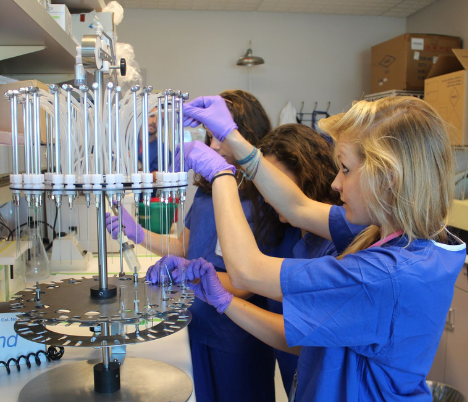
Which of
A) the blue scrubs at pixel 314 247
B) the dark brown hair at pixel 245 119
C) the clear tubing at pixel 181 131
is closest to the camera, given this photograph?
the clear tubing at pixel 181 131

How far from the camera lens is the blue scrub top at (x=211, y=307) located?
4.70ft

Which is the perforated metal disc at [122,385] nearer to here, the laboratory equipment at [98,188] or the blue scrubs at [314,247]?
the laboratory equipment at [98,188]

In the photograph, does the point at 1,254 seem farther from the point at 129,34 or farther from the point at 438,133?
the point at 129,34

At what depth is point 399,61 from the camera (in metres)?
4.42

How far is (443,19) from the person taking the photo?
4.64 m

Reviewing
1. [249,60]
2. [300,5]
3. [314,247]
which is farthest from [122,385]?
[300,5]

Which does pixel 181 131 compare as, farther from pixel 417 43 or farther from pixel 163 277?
pixel 417 43

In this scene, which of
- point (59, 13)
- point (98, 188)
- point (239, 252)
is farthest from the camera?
point (59, 13)

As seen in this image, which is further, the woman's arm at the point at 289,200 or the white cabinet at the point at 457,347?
the white cabinet at the point at 457,347

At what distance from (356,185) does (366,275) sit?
0.21 metres

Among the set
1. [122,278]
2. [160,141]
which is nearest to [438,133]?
[160,141]

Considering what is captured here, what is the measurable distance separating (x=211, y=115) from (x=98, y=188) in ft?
1.67

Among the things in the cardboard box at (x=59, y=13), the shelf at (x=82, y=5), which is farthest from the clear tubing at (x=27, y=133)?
the shelf at (x=82, y=5)

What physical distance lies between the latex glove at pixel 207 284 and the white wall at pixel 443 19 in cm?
420
